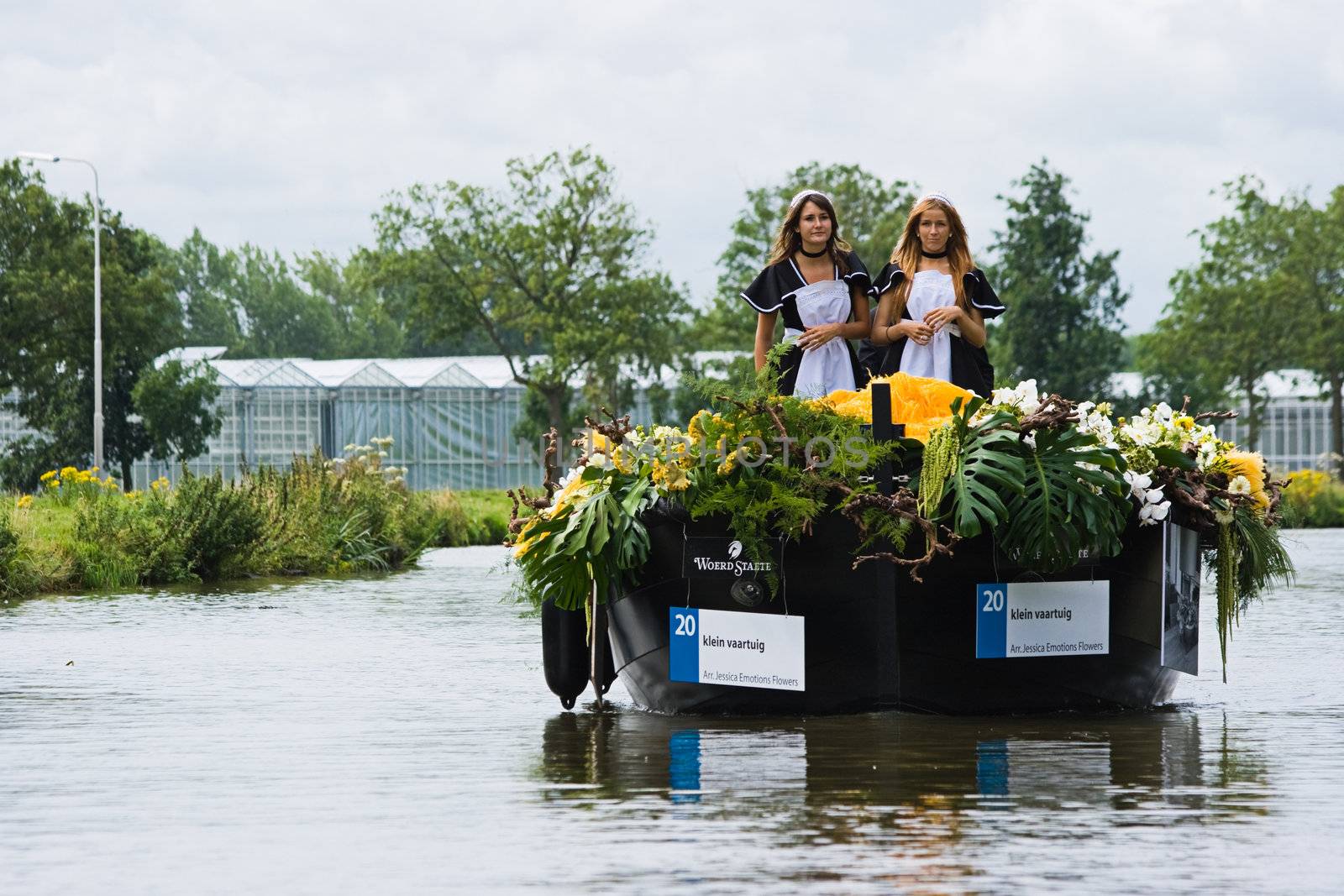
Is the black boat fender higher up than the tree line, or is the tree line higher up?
the tree line

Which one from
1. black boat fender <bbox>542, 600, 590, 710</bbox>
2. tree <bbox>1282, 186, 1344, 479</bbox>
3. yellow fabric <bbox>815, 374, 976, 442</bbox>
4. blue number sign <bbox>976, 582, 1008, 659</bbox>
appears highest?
tree <bbox>1282, 186, 1344, 479</bbox>

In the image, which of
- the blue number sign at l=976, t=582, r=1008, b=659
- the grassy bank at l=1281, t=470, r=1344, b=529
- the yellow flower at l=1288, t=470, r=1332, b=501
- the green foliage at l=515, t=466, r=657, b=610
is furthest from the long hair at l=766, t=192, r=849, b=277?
the yellow flower at l=1288, t=470, r=1332, b=501

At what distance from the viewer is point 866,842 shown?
479 centimetres

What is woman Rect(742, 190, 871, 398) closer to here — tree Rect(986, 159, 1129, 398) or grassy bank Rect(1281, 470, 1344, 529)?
grassy bank Rect(1281, 470, 1344, 529)

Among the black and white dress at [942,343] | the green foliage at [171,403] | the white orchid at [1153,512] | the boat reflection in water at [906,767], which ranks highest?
the green foliage at [171,403]

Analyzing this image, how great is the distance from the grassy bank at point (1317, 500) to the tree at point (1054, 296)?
10448 millimetres

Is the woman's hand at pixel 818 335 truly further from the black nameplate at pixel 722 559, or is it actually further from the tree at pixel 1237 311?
the tree at pixel 1237 311

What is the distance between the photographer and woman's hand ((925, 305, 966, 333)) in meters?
8.38

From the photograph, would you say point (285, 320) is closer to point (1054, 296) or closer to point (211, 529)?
point (1054, 296)

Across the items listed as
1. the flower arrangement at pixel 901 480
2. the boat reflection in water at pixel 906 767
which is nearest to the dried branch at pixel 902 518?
the flower arrangement at pixel 901 480

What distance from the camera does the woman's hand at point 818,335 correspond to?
845cm

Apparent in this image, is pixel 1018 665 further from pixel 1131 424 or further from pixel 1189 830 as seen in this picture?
pixel 1189 830

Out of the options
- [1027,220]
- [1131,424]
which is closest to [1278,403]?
[1027,220]

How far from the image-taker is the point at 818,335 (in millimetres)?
8445
